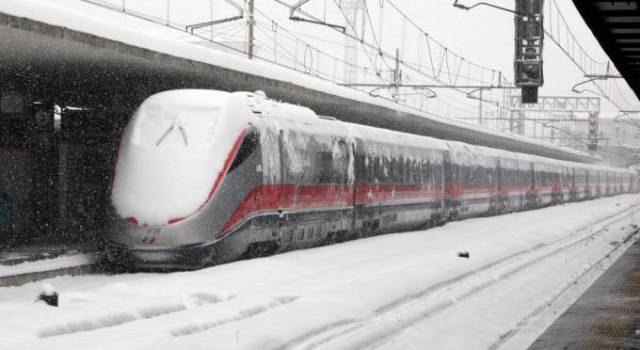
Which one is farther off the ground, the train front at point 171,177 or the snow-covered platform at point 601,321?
the train front at point 171,177

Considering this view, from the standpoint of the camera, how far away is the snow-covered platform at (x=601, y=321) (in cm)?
1006

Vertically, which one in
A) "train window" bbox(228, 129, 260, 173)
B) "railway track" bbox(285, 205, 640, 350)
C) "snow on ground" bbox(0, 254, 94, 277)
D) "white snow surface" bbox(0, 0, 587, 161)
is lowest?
"railway track" bbox(285, 205, 640, 350)

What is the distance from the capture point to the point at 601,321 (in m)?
11.7

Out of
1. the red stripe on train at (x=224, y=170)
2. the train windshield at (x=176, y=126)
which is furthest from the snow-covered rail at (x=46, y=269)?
the train windshield at (x=176, y=126)

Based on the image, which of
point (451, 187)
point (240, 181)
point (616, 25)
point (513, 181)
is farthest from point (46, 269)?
point (513, 181)

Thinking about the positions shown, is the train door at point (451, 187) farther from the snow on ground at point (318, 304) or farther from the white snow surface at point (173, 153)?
the white snow surface at point (173, 153)

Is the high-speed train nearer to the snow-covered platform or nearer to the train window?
the train window

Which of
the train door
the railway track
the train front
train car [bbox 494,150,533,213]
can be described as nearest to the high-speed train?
the train front

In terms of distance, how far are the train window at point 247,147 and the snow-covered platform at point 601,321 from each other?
6244 millimetres

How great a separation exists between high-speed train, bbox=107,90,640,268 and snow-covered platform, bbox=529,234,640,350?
6033 millimetres

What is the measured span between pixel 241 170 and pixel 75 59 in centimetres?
364

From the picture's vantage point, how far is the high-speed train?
15828mm

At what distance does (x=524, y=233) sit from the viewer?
28.3 m

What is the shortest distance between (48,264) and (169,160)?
2620 millimetres
